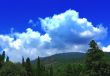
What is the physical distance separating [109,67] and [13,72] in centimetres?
6233

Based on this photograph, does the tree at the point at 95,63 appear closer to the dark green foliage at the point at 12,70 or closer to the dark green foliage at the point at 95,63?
the dark green foliage at the point at 95,63

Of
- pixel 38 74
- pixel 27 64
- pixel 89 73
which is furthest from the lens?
pixel 38 74

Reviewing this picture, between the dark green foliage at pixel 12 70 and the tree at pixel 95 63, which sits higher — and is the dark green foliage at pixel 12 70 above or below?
above

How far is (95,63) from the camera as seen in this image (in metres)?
57.4

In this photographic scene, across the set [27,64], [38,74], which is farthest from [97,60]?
[38,74]

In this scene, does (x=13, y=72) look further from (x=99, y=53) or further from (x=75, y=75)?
(x=99, y=53)

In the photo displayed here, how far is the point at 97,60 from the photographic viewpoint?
58812mm

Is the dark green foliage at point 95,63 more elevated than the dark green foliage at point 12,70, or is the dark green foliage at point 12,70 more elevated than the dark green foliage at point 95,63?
the dark green foliage at point 12,70

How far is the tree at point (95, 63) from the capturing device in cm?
5762

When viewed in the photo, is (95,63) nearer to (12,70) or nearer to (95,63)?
(95,63)

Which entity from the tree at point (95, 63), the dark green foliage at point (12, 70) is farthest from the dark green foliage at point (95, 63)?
the dark green foliage at point (12, 70)

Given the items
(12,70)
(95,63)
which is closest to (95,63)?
(95,63)

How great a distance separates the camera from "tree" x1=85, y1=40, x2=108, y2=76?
5762 cm

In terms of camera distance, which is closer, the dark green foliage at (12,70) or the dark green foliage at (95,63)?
the dark green foliage at (95,63)
